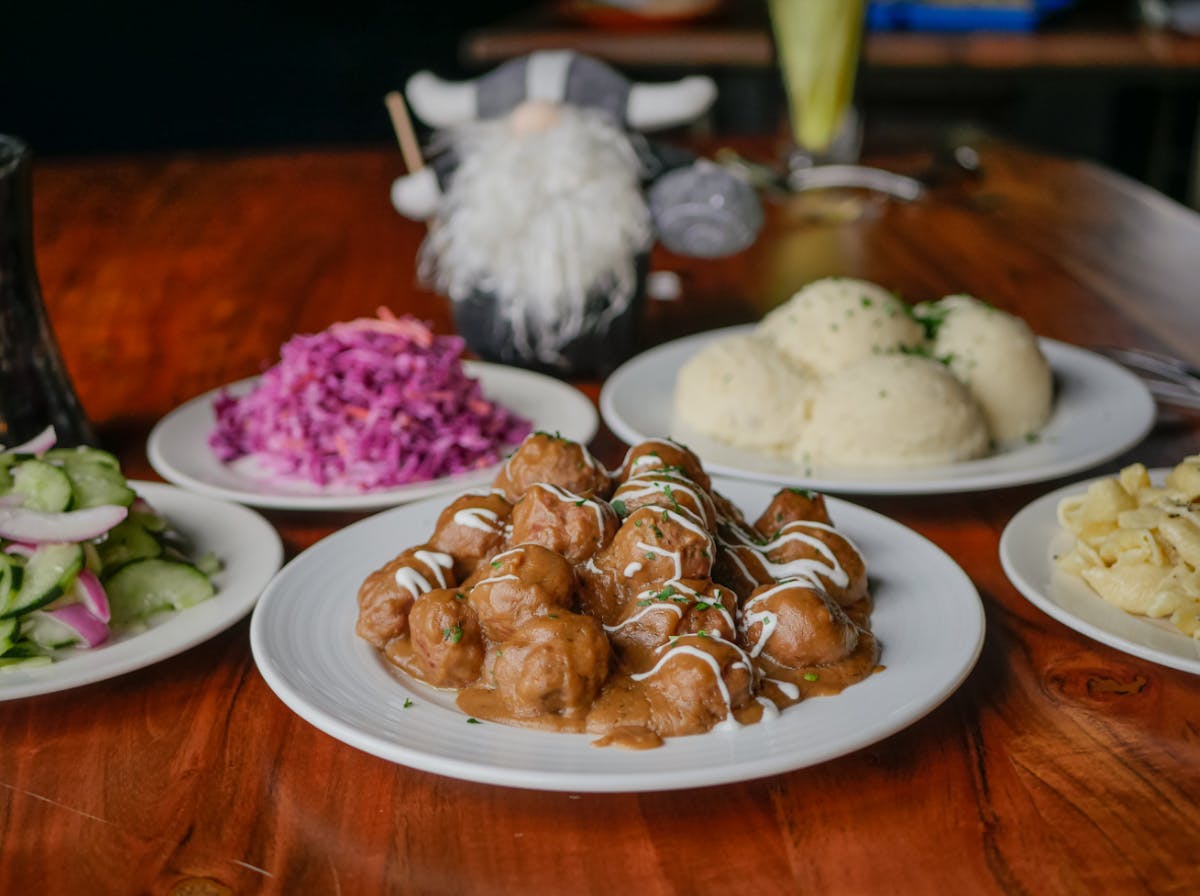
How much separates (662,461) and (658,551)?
0.20 m

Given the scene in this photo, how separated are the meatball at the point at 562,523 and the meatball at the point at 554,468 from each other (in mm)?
87

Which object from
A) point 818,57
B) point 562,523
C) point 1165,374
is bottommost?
point 1165,374

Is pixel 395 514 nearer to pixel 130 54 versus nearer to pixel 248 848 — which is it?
pixel 248 848

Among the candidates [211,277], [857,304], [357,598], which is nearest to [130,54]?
[211,277]

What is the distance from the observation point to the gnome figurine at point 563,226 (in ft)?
7.82

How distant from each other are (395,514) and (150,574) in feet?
1.05

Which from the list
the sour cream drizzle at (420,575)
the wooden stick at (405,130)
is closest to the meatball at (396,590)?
the sour cream drizzle at (420,575)

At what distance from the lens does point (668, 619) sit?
1.35m

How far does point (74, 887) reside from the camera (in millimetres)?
1161

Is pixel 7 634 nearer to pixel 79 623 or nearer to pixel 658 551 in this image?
pixel 79 623

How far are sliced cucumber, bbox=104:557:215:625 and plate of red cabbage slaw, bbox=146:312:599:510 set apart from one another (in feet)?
0.94

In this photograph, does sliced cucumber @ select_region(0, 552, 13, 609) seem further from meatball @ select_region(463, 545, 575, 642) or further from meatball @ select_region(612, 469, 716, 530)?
meatball @ select_region(612, 469, 716, 530)

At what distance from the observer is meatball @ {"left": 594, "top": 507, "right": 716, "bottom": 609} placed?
4.59 feet

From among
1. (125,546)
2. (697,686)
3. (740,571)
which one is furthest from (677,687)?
(125,546)
